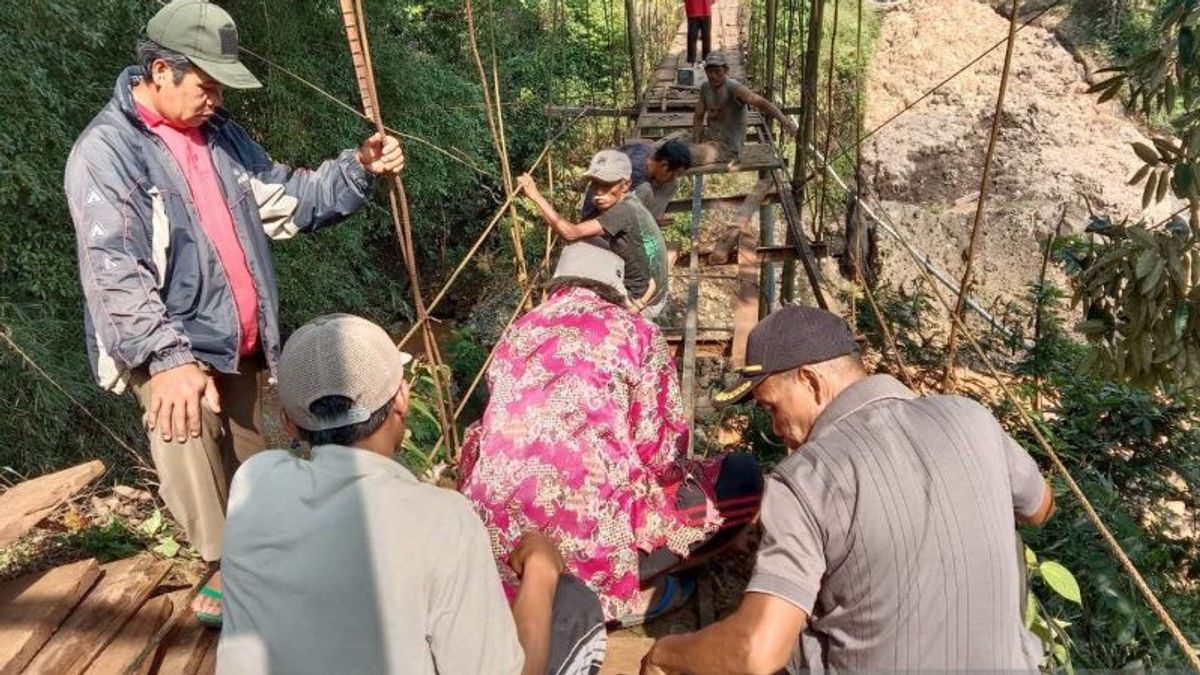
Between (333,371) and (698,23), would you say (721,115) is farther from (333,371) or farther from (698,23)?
(333,371)

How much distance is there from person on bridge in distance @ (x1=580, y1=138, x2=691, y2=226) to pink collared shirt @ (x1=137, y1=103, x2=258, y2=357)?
1844 mm

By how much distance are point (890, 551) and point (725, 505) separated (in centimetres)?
82

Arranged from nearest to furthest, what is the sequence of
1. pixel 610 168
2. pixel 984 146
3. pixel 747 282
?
pixel 610 168, pixel 747 282, pixel 984 146

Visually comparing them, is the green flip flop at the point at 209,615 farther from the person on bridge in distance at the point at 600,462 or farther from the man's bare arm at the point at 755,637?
the man's bare arm at the point at 755,637

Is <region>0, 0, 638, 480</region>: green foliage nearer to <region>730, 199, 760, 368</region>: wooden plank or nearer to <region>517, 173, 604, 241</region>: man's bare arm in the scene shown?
<region>517, 173, 604, 241</region>: man's bare arm

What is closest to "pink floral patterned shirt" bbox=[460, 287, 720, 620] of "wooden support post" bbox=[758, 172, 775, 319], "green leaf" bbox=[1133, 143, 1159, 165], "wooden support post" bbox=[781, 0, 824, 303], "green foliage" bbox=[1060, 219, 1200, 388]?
"green foliage" bbox=[1060, 219, 1200, 388]

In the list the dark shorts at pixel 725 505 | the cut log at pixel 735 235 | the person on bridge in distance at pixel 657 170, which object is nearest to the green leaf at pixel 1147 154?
the dark shorts at pixel 725 505

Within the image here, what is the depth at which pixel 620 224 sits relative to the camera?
296 centimetres

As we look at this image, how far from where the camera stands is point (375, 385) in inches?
42.3

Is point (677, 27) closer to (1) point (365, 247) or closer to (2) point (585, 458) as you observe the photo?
(1) point (365, 247)

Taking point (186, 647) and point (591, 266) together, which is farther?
point (591, 266)

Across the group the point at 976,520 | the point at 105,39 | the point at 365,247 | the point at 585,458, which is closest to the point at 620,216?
the point at 585,458

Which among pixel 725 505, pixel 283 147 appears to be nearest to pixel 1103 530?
pixel 725 505

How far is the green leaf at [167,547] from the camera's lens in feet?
6.91
